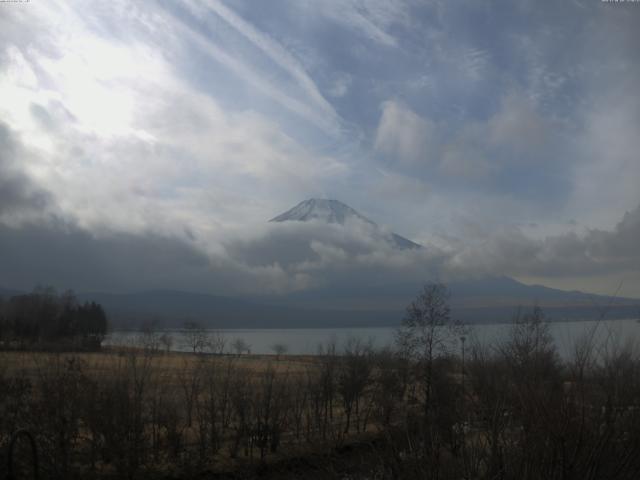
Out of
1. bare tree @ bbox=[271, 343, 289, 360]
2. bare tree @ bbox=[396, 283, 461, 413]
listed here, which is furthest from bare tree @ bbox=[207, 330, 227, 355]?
bare tree @ bbox=[271, 343, 289, 360]

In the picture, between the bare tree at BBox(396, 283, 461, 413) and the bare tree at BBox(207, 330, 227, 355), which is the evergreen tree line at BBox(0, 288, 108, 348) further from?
the bare tree at BBox(396, 283, 461, 413)

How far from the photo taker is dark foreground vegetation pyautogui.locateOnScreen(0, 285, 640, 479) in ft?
23.1

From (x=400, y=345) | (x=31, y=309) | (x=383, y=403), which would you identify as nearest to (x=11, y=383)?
(x=383, y=403)

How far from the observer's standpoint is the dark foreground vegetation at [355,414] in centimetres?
703

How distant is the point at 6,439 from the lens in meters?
14.6

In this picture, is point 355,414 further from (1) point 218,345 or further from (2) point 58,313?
(2) point 58,313

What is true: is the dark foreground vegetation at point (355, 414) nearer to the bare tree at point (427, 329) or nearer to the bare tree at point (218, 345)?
the bare tree at point (427, 329)

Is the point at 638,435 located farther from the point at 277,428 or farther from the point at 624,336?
the point at 277,428

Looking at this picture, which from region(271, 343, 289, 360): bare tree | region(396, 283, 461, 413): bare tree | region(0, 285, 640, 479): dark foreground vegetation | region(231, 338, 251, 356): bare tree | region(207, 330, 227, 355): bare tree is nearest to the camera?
region(0, 285, 640, 479): dark foreground vegetation

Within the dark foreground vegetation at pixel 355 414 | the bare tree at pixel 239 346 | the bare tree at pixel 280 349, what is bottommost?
the bare tree at pixel 280 349

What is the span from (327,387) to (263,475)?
8066mm

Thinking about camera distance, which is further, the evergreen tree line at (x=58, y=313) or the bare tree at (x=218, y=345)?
the evergreen tree line at (x=58, y=313)

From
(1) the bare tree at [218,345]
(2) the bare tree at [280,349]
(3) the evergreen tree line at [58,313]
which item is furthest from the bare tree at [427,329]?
(2) the bare tree at [280,349]

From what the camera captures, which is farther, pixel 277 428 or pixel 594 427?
pixel 277 428
